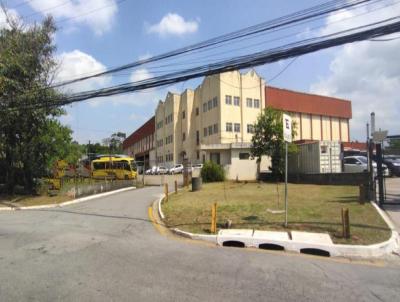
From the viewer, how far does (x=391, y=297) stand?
5887 mm

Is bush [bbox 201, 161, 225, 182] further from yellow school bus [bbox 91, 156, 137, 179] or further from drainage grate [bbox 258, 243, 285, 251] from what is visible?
drainage grate [bbox 258, 243, 285, 251]

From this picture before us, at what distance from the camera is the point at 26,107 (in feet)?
70.4

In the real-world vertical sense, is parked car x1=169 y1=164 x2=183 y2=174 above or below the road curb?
above

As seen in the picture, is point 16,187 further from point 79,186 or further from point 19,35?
point 19,35

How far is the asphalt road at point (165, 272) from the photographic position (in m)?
5.95

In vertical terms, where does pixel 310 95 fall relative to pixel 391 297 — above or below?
above

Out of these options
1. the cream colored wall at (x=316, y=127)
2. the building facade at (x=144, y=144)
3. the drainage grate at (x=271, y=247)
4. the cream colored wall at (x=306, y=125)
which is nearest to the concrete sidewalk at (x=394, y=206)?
the drainage grate at (x=271, y=247)

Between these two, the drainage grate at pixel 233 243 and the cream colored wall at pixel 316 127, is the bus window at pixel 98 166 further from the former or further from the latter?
the drainage grate at pixel 233 243

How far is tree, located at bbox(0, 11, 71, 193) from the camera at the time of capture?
21766 mm

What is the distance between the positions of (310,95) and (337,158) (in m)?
37.9

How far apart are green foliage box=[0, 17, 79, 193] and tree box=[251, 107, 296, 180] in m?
15.8

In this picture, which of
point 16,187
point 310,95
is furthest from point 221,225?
point 310,95

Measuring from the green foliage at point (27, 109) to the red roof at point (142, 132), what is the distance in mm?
60855

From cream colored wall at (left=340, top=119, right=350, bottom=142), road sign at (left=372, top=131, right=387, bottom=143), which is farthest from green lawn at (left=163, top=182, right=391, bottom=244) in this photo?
cream colored wall at (left=340, top=119, right=350, bottom=142)
